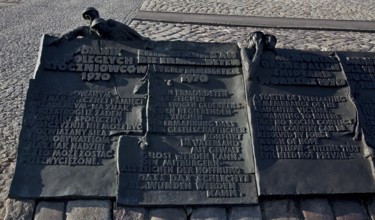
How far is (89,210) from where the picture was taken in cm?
289

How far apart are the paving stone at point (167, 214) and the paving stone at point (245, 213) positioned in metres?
0.34

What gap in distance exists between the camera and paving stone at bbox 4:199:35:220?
285 centimetres

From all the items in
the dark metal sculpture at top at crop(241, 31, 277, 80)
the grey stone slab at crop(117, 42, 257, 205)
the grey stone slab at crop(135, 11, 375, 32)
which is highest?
the grey stone slab at crop(135, 11, 375, 32)

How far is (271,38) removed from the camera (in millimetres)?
3699

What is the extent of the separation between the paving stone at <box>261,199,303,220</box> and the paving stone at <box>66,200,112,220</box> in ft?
3.64

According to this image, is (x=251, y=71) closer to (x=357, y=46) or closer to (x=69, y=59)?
(x=69, y=59)

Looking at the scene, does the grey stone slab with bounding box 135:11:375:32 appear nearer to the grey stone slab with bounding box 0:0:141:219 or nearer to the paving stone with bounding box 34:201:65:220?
the grey stone slab with bounding box 0:0:141:219

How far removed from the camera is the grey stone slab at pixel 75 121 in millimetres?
2910

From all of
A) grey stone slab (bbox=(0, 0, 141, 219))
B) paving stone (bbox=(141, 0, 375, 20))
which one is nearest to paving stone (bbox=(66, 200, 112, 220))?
grey stone slab (bbox=(0, 0, 141, 219))

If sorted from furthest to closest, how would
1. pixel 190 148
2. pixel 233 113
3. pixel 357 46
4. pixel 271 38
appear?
pixel 357 46, pixel 271 38, pixel 233 113, pixel 190 148

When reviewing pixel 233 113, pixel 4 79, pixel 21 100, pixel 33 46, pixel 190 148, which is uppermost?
pixel 33 46

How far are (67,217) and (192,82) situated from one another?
57.3 inches

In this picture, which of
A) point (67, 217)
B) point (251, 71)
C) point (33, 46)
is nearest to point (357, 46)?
point (251, 71)

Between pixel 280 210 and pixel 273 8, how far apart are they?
6362 millimetres
